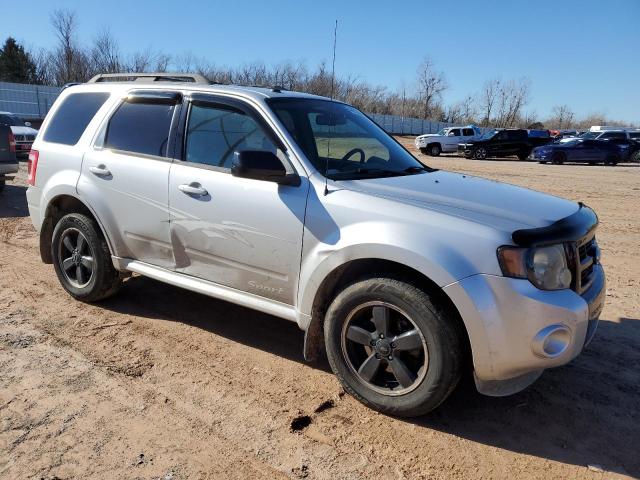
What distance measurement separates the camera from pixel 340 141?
13.2ft

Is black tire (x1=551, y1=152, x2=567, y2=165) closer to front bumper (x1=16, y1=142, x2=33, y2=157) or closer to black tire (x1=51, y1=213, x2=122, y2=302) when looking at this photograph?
front bumper (x1=16, y1=142, x2=33, y2=157)

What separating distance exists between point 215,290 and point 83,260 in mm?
1626

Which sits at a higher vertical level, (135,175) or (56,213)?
(135,175)

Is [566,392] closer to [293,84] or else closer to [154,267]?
[154,267]

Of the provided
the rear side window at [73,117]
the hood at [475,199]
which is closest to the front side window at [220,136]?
the hood at [475,199]

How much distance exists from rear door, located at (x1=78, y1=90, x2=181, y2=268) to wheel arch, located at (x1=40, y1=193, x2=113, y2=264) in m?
0.21

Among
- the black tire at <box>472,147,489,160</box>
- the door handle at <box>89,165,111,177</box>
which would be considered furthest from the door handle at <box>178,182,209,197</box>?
the black tire at <box>472,147,489,160</box>

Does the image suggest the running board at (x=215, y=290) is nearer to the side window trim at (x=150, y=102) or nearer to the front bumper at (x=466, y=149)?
the side window trim at (x=150, y=102)

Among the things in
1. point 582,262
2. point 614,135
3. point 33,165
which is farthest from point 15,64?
point 582,262

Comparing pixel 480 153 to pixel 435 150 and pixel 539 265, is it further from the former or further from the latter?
pixel 539 265

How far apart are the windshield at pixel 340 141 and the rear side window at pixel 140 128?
38.8 inches

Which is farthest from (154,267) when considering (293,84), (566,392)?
(293,84)

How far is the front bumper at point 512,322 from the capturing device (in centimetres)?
280

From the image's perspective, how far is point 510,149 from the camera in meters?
31.8
